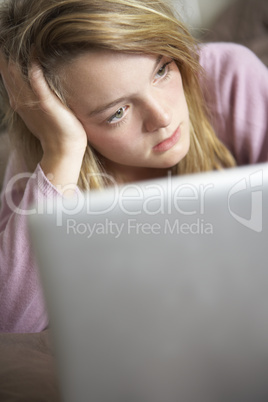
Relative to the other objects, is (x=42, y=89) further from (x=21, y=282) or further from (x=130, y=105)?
(x=21, y=282)

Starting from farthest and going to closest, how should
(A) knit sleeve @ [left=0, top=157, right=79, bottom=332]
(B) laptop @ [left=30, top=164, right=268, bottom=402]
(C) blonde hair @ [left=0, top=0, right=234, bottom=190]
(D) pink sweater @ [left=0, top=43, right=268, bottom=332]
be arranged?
(D) pink sweater @ [left=0, top=43, right=268, bottom=332] < (A) knit sleeve @ [left=0, top=157, right=79, bottom=332] < (C) blonde hair @ [left=0, top=0, right=234, bottom=190] < (B) laptop @ [left=30, top=164, right=268, bottom=402]

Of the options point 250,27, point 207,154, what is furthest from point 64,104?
point 250,27

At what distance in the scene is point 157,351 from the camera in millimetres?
451

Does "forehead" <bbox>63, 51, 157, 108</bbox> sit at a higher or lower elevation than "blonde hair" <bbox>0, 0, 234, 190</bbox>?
lower

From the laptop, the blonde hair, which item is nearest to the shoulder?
the blonde hair

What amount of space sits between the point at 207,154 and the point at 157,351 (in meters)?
0.65

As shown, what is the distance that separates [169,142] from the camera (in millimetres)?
865

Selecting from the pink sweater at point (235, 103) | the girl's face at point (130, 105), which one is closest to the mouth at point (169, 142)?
the girl's face at point (130, 105)

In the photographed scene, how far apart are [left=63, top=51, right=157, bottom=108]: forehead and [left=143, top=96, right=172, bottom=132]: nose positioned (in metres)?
0.03

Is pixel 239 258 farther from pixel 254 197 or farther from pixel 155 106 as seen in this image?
pixel 155 106

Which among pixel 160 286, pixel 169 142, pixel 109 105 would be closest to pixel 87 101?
pixel 109 105

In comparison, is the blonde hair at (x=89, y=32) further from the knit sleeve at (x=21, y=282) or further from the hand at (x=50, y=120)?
the knit sleeve at (x=21, y=282)

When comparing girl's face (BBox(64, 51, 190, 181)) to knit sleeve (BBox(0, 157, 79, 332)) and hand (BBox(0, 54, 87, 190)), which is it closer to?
hand (BBox(0, 54, 87, 190))

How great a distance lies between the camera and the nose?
2.61ft
